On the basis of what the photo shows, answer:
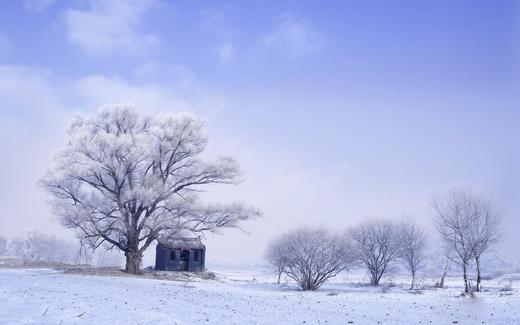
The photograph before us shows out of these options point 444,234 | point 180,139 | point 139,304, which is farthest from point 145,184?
point 444,234

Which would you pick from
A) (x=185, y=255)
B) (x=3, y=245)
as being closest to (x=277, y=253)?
(x=185, y=255)

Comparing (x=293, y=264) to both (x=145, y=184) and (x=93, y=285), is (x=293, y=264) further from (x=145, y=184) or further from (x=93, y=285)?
(x=93, y=285)

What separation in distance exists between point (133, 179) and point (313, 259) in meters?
18.1

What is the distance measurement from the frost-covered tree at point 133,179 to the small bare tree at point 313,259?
23.3ft

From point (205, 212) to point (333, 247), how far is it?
13647 millimetres

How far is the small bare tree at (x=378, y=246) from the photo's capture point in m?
59.2

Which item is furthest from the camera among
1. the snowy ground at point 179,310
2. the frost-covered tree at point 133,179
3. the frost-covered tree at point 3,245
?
the frost-covered tree at point 3,245

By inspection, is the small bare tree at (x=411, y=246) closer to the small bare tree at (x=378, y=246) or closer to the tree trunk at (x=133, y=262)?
the small bare tree at (x=378, y=246)

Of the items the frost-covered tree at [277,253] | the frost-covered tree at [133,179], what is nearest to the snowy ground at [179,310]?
the frost-covered tree at [133,179]

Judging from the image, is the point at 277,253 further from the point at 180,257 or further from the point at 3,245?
the point at 3,245

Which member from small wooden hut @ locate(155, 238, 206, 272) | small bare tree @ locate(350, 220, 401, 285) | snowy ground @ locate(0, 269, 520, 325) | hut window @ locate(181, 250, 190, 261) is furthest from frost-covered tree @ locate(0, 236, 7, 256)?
snowy ground @ locate(0, 269, 520, 325)

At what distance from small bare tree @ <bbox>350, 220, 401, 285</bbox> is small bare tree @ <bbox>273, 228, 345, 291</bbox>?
1494 centimetres

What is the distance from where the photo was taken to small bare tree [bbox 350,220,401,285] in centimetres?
5918

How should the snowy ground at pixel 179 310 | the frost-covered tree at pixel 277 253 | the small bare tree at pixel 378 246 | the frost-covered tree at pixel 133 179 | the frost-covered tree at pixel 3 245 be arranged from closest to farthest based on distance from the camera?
1. the snowy ground at pixel 179 310
2. the frost-covered tree at pixel 133 179
3. the frost-covered tree at pixel 277 253
4. the small bare tree at pixel 378 246
5. the frost-covered tree at pixel 3 245
